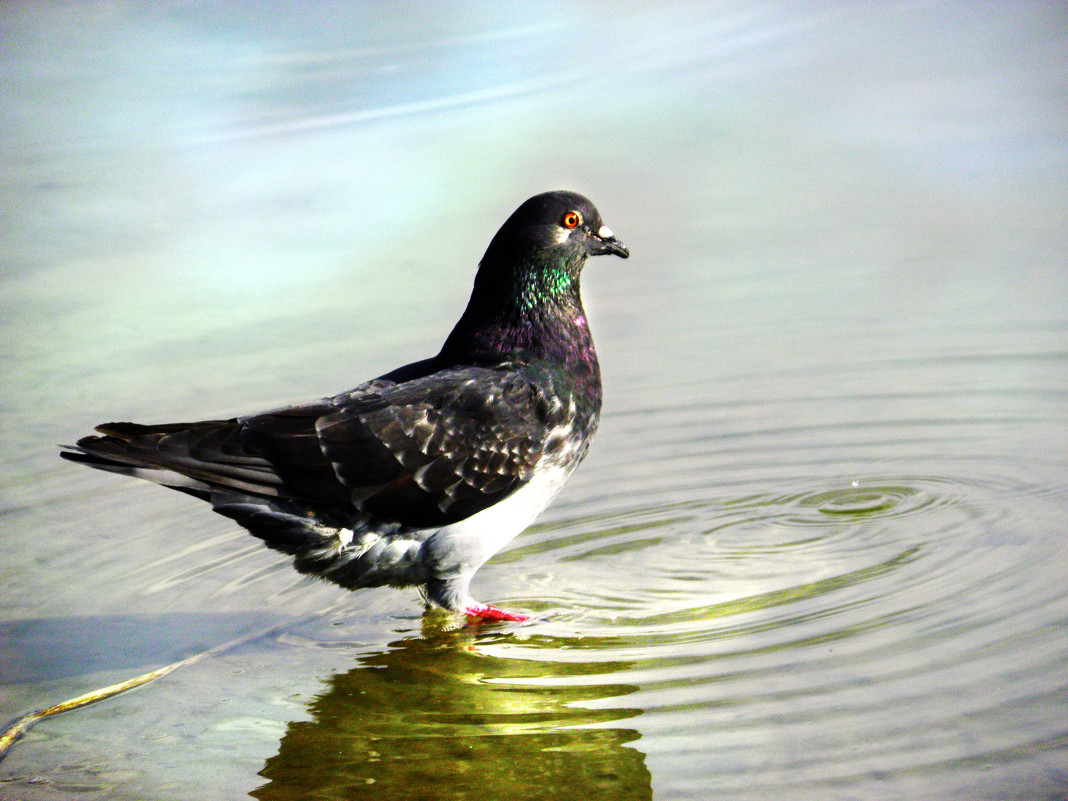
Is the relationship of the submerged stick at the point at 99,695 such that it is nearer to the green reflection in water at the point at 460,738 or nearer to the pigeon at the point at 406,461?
the pigeon at the point at 406,461

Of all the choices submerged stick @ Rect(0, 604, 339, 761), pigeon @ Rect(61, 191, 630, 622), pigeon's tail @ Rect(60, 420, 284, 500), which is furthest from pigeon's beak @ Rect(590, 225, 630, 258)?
submerged stick @ Rect(0, 604, 339, 761)

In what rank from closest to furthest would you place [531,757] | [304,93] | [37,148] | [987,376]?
[531,757] → [987,376] → [37,148] → [304,93]

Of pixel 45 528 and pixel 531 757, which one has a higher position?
pixel 45 528

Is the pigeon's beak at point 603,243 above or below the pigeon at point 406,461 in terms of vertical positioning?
above

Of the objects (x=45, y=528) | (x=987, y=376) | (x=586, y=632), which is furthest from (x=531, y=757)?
(x=987, y=376)

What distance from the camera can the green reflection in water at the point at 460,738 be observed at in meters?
3.69

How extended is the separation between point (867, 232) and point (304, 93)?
197 inches

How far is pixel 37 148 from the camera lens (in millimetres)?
10297

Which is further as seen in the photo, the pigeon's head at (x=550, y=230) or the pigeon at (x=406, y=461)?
the pigeon's head at (x=550, y=230)

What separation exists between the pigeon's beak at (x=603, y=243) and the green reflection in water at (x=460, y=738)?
1.91 metres

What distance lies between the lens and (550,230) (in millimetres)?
5422

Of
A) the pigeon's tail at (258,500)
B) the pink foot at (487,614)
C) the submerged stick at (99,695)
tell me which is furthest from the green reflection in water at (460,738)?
the submerged stick at (99,695)

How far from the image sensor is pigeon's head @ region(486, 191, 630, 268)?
538cm

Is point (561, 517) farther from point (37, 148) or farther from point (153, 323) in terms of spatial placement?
point (37, 148)
